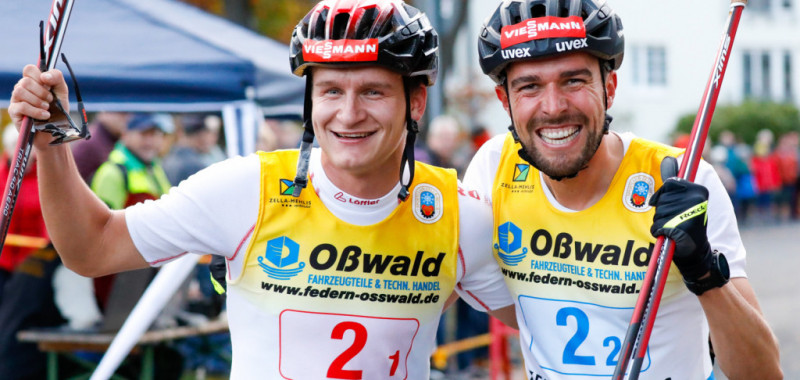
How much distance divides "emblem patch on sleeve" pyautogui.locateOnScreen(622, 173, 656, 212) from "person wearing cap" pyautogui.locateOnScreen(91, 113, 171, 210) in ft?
13.6

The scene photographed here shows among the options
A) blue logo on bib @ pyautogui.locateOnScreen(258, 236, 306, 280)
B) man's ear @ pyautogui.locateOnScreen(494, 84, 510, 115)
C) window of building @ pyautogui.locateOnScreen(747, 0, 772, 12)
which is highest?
window of building @ pyautogui.locateOnScreen(747, 0, 772, 12)

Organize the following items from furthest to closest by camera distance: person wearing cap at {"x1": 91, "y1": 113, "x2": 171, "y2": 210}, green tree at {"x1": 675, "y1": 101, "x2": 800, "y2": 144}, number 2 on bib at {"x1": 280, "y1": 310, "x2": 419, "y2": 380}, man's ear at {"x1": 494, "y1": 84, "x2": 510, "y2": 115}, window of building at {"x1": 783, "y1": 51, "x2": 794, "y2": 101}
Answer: window of building at {"x1": 783, "y1": 51, "x2": 794, "y2": 101}
green tree at {"x1": 675, "y1": 101, "x2": 800, "y2": 144}
person wearing cap at {"x1": 91, "y1": 113, "x2": 171, "y2": 210}
man's ear at {"x1": 494, "y1": 84, "x2": 510, "y2": 115}
number 2 on bib at {"x1": 280, "y1": 310, "x2": 419, "y2": 380}

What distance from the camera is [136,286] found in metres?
6.09

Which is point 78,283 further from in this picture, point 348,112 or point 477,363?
point 477,363

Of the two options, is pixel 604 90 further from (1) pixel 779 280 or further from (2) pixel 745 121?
(2) pixel 745 121

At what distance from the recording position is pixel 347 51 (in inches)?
122

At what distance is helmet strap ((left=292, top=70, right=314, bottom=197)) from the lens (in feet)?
10.4

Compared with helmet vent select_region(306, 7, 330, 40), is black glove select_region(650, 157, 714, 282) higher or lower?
lower

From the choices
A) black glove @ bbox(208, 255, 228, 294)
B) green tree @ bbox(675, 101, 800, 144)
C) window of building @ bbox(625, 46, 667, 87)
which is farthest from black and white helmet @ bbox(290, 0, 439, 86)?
window of building @ bbox(625, 46, 667, 87)

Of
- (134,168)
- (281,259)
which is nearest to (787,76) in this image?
(134,168)

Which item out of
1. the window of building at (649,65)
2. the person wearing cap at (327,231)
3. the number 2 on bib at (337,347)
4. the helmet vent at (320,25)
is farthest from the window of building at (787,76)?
the number 2 on bib at (337,347)

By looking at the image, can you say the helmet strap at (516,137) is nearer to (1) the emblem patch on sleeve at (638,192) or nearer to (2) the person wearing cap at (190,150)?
(1) the emblem patch on sleeve at (638,192)

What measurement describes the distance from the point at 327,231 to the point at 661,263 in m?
1.14

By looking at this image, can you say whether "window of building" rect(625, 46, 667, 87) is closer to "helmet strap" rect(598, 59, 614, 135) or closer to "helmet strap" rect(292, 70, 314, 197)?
"helmet strap" rect(598, 59, 614, 135)
